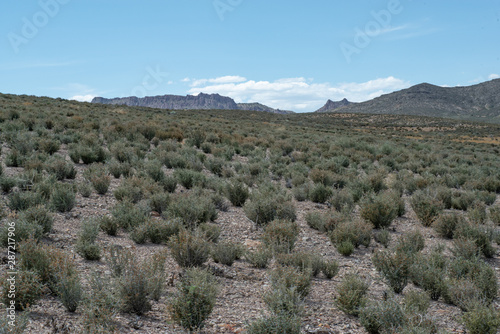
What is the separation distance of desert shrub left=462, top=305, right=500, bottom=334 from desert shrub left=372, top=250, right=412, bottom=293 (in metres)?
1.36

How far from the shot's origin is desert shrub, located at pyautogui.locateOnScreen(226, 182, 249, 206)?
10820mm

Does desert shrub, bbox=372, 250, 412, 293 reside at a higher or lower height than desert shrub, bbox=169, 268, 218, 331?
lower

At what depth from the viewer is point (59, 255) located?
16.4 ft

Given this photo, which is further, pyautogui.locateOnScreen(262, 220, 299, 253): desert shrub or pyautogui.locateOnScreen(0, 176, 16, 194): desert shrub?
pyautogui.locateOnScreen(0, 176, 16, 194): desert shrub

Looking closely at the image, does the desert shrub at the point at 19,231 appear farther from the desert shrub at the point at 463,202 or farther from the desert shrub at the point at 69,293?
the desert shrub at the point at 463,202

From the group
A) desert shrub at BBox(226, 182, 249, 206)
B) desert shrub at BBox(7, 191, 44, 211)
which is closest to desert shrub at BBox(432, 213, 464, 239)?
desert shrub at BBox(226, 182, 249, 206)

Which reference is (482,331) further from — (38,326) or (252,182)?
(252,182)

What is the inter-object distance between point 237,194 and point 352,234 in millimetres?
3976

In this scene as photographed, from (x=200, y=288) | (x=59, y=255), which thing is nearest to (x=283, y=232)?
(x=200, y=288)

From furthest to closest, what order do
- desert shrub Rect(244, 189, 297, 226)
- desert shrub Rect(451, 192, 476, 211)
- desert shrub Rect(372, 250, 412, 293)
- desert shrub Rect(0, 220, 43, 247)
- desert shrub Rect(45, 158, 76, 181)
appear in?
desert shrub Rect(451, 192, 476, 211)
desert shrub Rect(45, 158, 76, 181)
desert shrub Rect(244, 189, 297, 226)
desert shrub Rect(372, 250, 412, 293)
desert shrub Rect(0, 220, 43, 247)

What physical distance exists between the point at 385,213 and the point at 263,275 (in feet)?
15.1

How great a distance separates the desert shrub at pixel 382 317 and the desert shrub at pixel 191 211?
4.25 meters

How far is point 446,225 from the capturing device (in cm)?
896

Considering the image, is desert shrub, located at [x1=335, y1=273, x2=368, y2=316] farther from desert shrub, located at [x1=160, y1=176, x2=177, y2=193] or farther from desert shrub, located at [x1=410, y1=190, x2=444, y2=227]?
desert shrub, located at [x1=160, y1=176, x2=177, y2=193]
